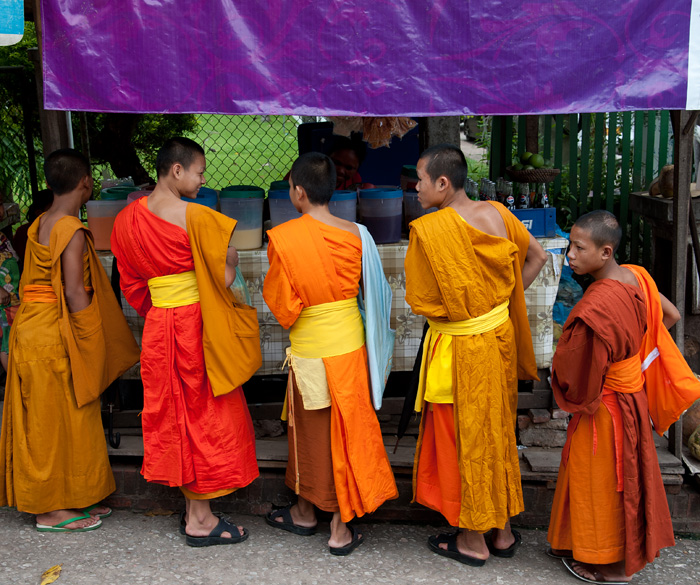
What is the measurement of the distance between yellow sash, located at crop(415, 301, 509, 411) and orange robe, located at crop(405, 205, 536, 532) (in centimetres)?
3

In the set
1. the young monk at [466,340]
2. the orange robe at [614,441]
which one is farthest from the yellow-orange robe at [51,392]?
the orange robe at [614,441]

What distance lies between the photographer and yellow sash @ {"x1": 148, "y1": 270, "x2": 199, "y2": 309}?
3.27 metres

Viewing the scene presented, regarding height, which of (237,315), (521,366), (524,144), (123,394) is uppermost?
(524,144)

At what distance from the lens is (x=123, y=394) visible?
420 centimetres

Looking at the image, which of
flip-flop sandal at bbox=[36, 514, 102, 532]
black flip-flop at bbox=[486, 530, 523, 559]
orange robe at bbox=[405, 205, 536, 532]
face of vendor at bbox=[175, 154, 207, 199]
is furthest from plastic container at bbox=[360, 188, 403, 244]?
flip-flop sandal at bbox=[36, 514, 102, 532]

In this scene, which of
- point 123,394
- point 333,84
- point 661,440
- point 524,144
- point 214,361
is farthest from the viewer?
point 524,144

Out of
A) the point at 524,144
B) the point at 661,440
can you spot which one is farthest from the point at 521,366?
the point at 524,144

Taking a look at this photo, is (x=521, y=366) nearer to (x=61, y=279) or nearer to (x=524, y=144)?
(x=61, y=279)

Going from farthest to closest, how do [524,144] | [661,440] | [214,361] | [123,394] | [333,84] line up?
[524,144] < [123,394] < [661,440] < [214,361] < [333,84]

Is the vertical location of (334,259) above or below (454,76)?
below

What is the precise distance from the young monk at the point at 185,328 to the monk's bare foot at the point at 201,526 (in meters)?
0.04

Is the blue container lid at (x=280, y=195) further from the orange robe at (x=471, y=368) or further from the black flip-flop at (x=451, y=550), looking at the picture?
the black flip-flop at (x=451, y=550)

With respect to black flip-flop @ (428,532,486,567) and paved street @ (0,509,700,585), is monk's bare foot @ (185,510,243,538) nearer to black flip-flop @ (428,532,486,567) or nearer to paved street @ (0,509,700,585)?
paved street @ (0,509,700,585)

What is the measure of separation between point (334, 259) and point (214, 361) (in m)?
0.72
